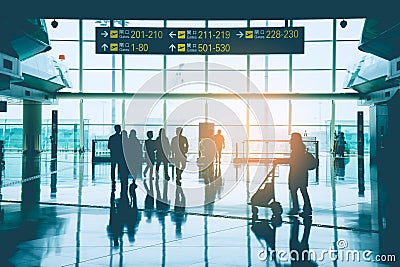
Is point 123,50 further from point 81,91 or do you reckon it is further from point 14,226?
point 81,91

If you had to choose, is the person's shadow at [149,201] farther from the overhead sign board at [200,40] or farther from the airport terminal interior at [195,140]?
the overhead sign board at [200,40]

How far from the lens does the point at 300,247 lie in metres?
7.53

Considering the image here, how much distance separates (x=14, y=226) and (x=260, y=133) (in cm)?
3403

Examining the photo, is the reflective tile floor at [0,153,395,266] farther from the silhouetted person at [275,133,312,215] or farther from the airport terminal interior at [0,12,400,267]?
the silhouetted person at [275,133,312,215]

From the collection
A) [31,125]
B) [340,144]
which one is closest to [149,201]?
[31,125]

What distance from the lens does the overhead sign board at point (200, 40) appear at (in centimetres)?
1584

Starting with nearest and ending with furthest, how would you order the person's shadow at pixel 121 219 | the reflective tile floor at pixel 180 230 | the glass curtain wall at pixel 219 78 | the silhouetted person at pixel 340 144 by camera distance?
the reflective tile floor at pixel 180 230
the person's shadow at pixel 121 219
the silhouetted person at pixel 340 144
the glass curtain wall at pixel 219 78

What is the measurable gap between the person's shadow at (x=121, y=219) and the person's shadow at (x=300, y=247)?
2294 mm

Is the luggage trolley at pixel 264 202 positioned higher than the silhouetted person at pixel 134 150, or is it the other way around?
the silhouetted person at pixel 134 150

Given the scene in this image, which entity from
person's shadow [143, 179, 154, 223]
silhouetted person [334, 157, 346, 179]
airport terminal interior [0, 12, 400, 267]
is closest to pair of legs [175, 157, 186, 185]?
airport terminal interior [0, 12, 400, 267]

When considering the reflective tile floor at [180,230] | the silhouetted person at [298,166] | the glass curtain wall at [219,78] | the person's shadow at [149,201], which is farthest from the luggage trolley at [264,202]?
the glass curtain wall at [219,78]

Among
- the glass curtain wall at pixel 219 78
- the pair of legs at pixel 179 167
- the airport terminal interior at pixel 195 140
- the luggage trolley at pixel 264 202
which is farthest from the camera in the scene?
the glass curtain wall at pixel 219 78

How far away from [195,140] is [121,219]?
3359cm

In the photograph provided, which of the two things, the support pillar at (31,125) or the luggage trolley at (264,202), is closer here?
the luggage trolley at (264,202)
